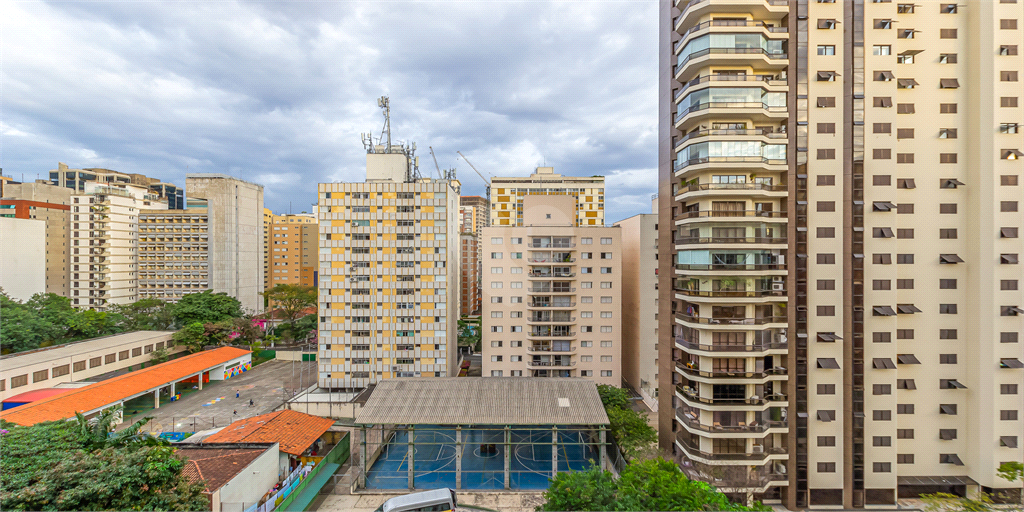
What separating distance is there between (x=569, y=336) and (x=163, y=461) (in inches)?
1097

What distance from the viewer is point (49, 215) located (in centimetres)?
6006

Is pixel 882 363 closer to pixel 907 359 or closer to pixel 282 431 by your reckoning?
pixel 907 359

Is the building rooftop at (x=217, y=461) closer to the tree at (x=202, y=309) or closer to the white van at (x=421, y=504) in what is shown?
the white van at (x=421, y=504)

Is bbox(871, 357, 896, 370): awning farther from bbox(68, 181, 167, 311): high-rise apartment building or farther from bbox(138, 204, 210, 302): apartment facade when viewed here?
bbox(68, 181, 167, 311): high-rise apartment building

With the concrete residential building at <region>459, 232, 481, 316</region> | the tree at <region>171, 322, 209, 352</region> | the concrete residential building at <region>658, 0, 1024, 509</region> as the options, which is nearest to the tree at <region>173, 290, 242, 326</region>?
the tree at <region>171, 322, 209, 352</region>

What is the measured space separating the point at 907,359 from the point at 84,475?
1428 inches

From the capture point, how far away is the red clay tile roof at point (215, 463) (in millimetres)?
16266

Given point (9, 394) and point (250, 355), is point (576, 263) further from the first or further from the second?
point (9, 394)

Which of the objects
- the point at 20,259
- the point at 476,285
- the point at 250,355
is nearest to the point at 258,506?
the point at 250,355

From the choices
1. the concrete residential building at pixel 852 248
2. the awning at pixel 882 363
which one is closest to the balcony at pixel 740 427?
the concrete residential building at pixel 852 248

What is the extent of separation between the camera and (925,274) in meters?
21.6

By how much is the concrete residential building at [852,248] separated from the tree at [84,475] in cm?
2294

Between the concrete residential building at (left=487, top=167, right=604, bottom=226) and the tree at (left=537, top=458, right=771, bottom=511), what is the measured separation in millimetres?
51177

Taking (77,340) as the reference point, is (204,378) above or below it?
below
